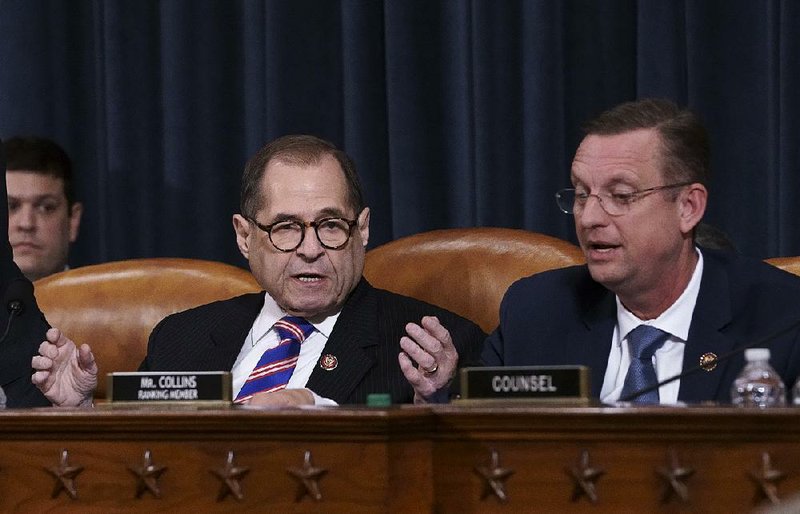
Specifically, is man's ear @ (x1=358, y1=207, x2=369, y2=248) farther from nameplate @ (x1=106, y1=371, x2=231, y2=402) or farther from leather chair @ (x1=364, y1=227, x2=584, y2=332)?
nameplate @ (x1=106, y1=371, x2=231, y2=402)

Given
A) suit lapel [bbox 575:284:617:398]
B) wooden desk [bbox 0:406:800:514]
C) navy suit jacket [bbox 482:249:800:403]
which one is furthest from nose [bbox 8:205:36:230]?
wooden desk [bbox 0:406:800:514]

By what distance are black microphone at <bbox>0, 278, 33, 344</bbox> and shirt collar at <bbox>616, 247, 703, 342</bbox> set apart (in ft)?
3.34

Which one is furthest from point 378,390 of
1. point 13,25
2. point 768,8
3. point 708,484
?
point 13,25

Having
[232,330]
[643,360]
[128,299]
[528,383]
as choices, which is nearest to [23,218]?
[128,299]

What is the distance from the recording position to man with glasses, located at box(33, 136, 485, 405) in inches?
102

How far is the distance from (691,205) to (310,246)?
Answer: 2.41ft

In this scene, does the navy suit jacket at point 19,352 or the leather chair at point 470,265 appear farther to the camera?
the leather chair at point 470,265

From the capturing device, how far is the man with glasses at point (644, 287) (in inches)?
88.7

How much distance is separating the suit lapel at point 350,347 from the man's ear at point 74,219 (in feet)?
4.27

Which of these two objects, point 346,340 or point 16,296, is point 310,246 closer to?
point 346,340

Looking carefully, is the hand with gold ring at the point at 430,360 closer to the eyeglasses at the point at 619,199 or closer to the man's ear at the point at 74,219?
the eyeglasses at the point at 619,199

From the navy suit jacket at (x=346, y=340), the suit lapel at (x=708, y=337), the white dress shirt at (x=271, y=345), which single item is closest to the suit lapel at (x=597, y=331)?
the suit lapel at (x=708, y=337)

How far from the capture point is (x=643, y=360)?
2283mm

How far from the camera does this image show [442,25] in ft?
11.5
